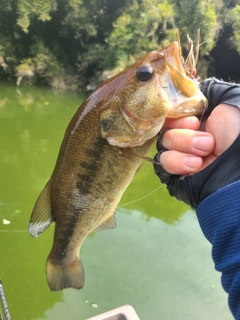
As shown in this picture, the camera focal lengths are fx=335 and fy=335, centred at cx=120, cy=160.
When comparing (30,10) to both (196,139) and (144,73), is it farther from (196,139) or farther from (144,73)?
(196,139)

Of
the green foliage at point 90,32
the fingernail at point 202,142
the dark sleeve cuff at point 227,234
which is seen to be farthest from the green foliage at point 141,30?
the dark sleeve cuff at point 227,234

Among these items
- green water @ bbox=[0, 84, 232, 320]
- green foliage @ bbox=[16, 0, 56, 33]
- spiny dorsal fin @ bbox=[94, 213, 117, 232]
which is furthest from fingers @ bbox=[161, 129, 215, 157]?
green foliage @ bbox=[16, 0, 56, 33]

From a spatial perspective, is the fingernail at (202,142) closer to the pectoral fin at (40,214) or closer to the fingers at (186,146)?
the fingers at (186,146)

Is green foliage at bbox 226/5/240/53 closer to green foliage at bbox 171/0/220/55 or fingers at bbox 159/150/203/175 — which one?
green foliage at bbox 171/0/220/55

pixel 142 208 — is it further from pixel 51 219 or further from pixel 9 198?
pixel 51 219

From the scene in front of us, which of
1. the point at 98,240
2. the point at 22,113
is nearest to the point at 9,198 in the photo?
the point at 98,240

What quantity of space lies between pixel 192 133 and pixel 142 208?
467 centimetres

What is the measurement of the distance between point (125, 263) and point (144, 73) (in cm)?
357

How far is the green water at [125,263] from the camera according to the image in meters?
3.80

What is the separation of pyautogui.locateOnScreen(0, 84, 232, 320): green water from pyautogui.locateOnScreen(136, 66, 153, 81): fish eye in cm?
308

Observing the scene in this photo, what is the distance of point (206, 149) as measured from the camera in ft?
4.10

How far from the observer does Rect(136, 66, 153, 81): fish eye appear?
125cm

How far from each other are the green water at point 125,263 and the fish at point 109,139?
2.39 metres

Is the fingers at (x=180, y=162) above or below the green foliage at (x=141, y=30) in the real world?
above
